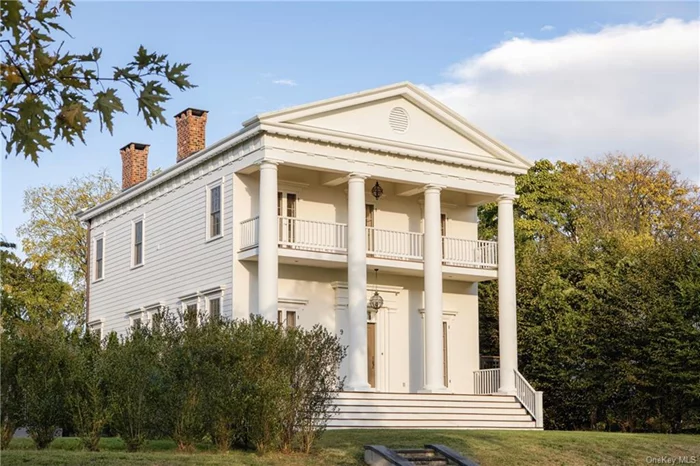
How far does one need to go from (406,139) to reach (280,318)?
6.20m

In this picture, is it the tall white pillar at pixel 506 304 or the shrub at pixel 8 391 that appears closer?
the shrub at pixel 8 391

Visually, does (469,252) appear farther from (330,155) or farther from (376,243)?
(330,155)

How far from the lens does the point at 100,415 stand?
1591 centimetres

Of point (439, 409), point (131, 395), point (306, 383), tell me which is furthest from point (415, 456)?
point (439, 409)

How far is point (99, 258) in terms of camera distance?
36.4 m

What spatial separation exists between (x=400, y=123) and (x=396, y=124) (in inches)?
6.1

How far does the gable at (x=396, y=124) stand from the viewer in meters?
27.2

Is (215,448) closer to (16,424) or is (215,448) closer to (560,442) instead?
(16,424)

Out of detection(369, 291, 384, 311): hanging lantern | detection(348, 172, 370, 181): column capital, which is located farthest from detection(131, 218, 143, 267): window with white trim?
detection(348, 172, 370, 181): column capital

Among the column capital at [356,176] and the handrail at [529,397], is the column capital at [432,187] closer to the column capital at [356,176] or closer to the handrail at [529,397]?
the column capital at [356,176]

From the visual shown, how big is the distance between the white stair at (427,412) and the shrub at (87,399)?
324 inches

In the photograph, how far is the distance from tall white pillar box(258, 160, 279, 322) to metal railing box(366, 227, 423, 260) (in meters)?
3.71

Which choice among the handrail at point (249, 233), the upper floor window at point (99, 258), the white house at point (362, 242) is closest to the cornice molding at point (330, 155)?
the white house at point (362, 242)

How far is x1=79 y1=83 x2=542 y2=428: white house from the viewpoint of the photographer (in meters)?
26.2
